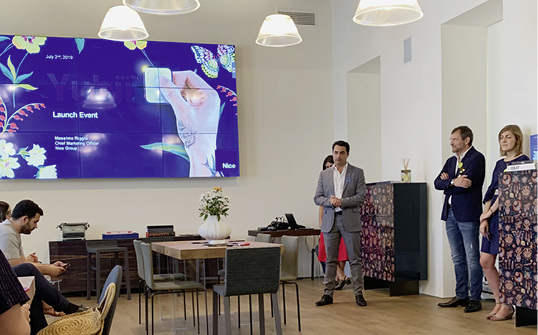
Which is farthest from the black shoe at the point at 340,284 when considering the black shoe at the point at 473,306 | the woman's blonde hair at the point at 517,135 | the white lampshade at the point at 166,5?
the white lampshade at the point at 166,5

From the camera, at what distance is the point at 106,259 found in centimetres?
→ 806

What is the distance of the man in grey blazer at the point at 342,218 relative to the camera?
6715 millimetres

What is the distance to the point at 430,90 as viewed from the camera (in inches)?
285

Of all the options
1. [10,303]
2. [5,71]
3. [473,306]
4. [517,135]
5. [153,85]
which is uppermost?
[5,71]

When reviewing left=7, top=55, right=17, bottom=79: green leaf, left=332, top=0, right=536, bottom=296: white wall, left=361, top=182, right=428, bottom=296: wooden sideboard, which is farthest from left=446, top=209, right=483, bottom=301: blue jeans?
left=7, top=55, right=17, bottom=79: green leaf

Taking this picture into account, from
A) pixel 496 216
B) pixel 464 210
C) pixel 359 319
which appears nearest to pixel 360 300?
pixel 359 319

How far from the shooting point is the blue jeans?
6.19 metres

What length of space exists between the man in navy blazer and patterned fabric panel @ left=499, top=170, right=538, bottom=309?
62 centimetres

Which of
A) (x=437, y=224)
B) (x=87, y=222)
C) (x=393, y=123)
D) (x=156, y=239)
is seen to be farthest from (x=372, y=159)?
(x=87, y=222)

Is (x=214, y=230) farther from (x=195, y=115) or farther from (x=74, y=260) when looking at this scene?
(x=195, y=115)

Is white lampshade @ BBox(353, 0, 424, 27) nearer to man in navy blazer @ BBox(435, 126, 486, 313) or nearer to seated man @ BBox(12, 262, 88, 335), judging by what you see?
man in navy blazer @ BBox(435, 126, 486, 313)

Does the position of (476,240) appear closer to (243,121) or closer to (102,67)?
(243,121)

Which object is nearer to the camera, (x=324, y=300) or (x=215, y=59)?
(x=324, y=300)

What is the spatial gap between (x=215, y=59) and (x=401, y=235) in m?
3.53
